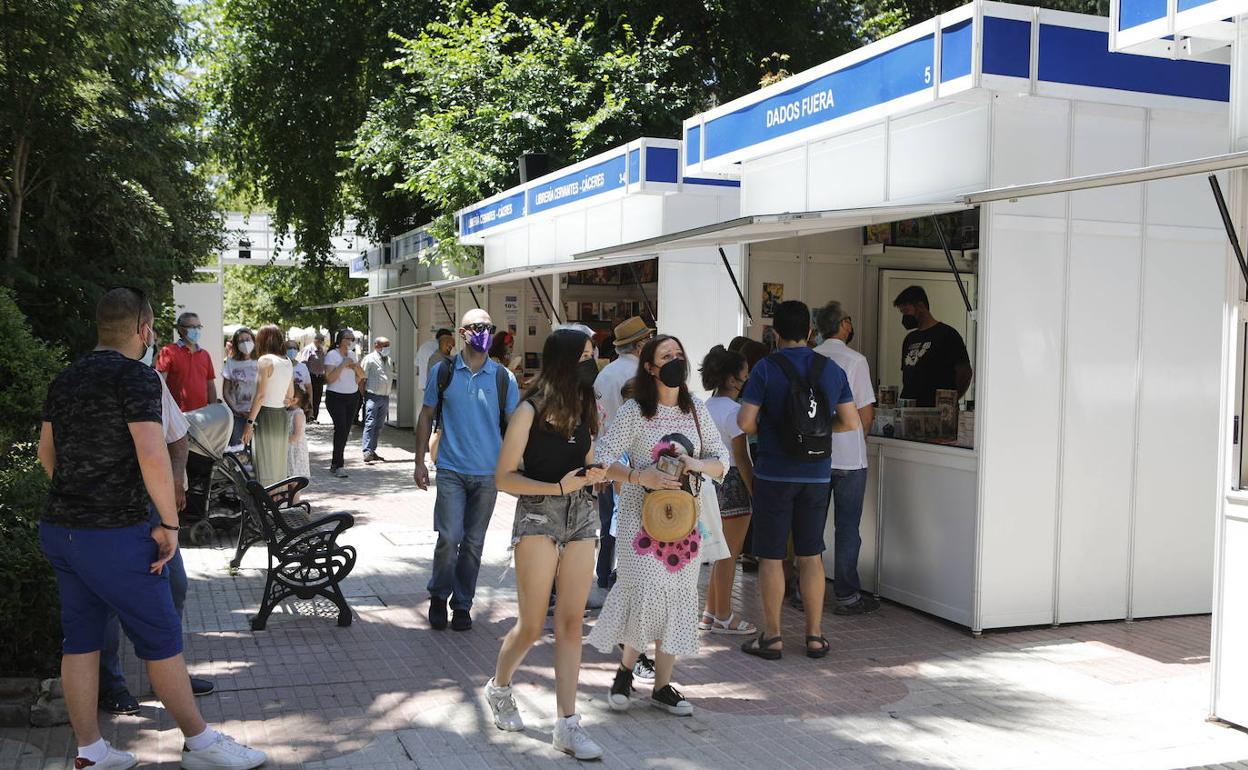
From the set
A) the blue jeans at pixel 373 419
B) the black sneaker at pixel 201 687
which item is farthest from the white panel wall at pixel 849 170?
the blue jeans at pixel 373 419

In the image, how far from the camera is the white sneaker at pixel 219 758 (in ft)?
14.4

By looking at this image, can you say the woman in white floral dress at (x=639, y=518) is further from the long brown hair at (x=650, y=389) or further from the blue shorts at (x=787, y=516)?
the blue shorts at (x=787, y=516)

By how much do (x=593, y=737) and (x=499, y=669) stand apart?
50 centimetres

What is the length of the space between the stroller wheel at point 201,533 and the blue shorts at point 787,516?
4947mm

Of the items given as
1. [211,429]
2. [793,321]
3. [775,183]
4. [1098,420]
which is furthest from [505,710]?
[775,183]

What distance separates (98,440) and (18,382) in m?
1.74

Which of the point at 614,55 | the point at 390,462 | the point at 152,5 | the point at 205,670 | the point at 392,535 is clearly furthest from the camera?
the point at 614,55

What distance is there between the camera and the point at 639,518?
505 cm

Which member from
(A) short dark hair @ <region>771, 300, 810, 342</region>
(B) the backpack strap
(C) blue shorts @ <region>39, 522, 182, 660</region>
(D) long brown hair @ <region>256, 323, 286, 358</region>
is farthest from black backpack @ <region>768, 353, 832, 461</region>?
(D) long brown hair @ <region>256, 323, 286, 358</region>

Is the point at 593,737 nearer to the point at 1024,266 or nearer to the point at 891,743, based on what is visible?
the point at 891,743

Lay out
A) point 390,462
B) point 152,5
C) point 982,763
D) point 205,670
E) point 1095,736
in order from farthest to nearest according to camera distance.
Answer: point 390,462, point 152,5, point 205,670, point 1095,736, point 982,763

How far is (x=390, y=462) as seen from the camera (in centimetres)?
1580

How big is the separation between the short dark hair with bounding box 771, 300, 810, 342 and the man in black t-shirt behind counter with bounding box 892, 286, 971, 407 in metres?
1.93

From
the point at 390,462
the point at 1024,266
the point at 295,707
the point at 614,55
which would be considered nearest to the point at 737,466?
the point at 1024,266
